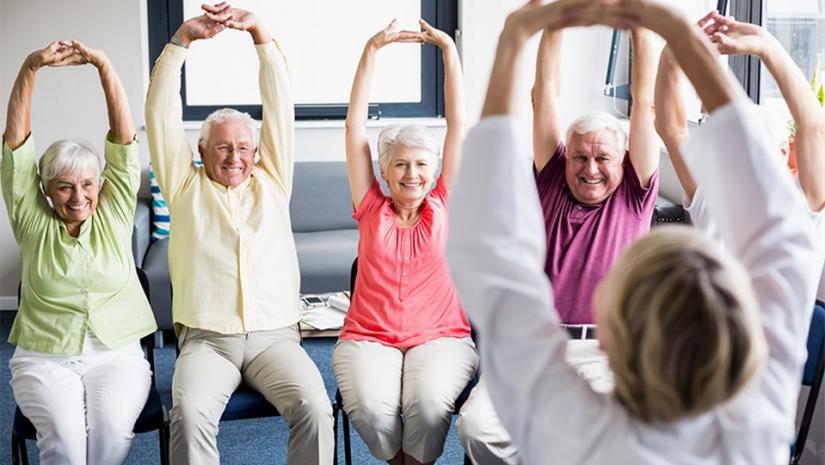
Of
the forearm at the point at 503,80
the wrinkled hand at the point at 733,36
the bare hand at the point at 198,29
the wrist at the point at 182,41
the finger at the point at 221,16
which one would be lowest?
the forearm at the point at 503,80

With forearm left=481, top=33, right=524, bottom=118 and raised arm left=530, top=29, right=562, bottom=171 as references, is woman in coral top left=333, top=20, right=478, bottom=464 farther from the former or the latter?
forearm left=481, top=33, right=524, bottom=118

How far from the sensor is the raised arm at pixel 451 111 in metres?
3.14

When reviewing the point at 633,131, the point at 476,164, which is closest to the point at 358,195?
the point at 633,131

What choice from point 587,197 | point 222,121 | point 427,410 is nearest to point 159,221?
point 222,121

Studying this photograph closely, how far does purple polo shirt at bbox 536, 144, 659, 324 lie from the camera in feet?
9.41

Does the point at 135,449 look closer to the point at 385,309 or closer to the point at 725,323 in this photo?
the point at 385,309

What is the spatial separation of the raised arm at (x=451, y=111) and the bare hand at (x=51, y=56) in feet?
3.56

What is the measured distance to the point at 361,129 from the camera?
3145 millimetres

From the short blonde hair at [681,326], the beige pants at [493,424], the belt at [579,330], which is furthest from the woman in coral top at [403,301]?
the short blonde hair at [681,326]

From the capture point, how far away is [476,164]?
3.84 ft

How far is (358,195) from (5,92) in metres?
3.24

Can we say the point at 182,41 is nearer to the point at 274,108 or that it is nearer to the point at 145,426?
the point at 274,108

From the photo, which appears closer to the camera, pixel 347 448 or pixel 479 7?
pixel 347 448

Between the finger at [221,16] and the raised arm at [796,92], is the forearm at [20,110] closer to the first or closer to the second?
the finger at [221,16]
